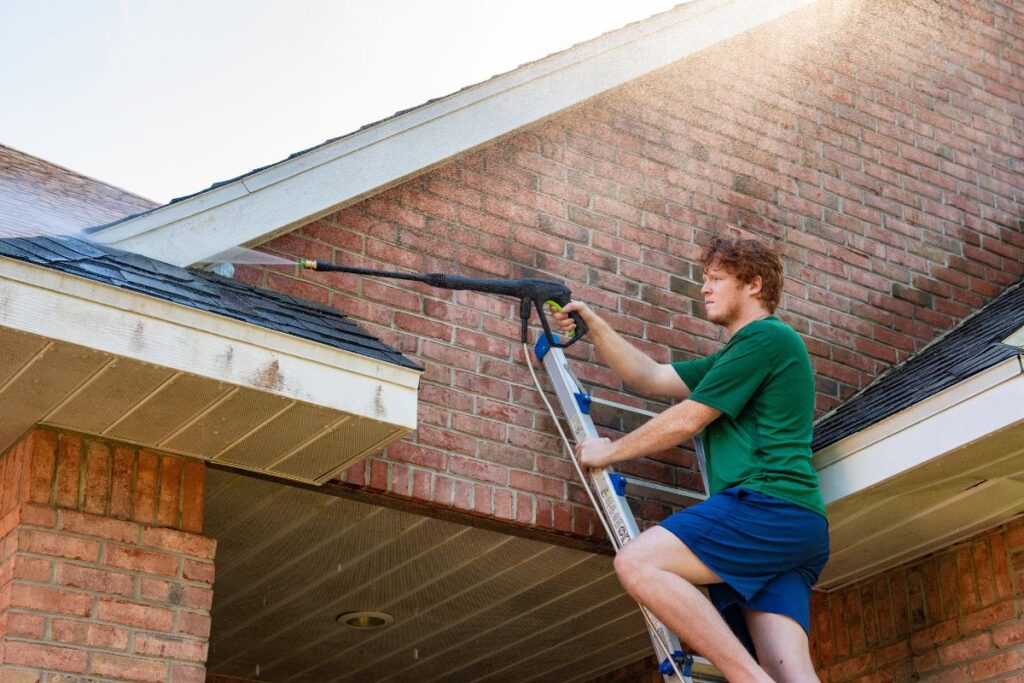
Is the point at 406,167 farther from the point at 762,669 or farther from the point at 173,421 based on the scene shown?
the point at 762,669

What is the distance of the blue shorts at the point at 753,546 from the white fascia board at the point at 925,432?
437mm

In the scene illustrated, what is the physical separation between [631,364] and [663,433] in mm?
707

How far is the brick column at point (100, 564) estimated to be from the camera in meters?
3.97

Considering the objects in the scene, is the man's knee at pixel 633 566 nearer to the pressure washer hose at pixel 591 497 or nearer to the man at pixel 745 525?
→ the man at pixel 745 525

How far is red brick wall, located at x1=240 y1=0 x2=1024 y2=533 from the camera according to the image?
5.02 meters

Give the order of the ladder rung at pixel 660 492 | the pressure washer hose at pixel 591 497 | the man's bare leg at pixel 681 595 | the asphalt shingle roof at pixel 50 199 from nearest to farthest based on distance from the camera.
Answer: the man's bare leg at pixel 681 595, the pressure washer hose at pixel 591 497, the asphalt shingle roof at pixel 50 199, the ladder rung at pixel 660 492

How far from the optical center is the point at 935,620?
5.21 m

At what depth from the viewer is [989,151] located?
7.34m

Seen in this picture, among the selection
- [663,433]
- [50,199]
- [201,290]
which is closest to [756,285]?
[663,433]

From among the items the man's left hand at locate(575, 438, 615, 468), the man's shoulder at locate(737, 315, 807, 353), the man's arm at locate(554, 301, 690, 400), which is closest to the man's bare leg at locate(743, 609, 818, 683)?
the man's left hand at locate(575, 438, 615, 468)

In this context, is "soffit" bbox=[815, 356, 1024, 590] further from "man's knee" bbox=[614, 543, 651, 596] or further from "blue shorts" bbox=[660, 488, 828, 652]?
"man's knee" bbox=[614, 543, 651, 596]

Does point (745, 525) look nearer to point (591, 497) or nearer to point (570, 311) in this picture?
point (591, 497)

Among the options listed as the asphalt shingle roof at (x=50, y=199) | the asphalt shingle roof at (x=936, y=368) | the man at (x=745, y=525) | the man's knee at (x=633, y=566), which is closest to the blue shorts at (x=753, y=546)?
the man at (x=745, y=525)

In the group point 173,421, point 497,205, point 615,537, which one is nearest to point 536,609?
point 615,537
